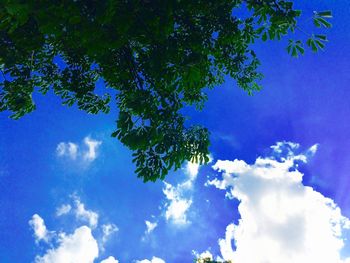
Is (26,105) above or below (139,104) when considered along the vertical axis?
above

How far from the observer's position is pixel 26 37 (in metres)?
5.53

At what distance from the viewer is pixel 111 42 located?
4379 mm

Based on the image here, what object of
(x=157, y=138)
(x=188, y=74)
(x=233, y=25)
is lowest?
(x=157, y=138)

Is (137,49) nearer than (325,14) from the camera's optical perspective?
No

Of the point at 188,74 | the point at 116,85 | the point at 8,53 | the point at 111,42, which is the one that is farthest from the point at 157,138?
the point at 8,53

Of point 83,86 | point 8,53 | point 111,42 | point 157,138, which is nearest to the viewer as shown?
point 111,42

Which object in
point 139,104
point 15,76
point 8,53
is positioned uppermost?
point 15,76

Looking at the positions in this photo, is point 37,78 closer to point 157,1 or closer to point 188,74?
point 157,1

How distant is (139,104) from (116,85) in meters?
2.21

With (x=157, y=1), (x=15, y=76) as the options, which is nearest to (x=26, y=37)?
(x=15, y=76)

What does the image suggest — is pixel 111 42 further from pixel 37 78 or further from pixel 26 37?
pixel 37 78

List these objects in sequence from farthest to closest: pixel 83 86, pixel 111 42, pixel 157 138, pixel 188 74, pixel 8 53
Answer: pixel 83 86, pixel 8 53, pixel 157 138, pixel 188 74, pixel 111 42

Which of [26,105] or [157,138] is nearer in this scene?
[157,138]

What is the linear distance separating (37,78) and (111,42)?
14.2 ft
